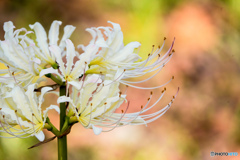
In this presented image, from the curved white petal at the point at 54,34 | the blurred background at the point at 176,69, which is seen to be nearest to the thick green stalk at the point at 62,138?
the curved white petal at the point at 54,34

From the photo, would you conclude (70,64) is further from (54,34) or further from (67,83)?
(54,34)

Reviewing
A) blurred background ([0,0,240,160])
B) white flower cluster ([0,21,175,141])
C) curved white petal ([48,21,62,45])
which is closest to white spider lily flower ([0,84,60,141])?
white flower cluster ([0,21,175,141])

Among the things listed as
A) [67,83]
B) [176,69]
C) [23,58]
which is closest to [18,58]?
[23,58]

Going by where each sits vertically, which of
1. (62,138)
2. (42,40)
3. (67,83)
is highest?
(42,40)

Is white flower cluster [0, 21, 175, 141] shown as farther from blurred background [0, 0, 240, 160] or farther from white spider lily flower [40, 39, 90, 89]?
blurred background [0, 0, 240, 160]

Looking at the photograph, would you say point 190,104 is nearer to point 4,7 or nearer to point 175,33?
point 175,33

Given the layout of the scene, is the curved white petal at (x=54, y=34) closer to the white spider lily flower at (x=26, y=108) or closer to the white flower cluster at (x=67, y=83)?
the white flower cluster at (x=67, y=83)

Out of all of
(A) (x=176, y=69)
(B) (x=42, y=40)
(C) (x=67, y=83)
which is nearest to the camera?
(C) (x=67, y=83)

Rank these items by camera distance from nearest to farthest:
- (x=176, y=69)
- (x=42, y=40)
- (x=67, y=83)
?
(x=67, y=83), (x=42, y=40), (x=176, y=69)

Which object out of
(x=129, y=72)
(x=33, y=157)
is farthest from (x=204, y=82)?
(x=129, y=72)
